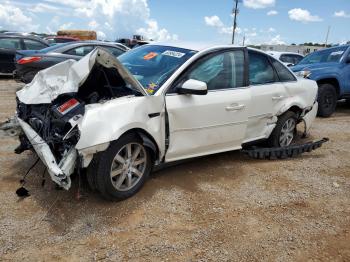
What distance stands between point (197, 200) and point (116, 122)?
1.23 metres

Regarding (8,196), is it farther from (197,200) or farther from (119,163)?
(197,200)

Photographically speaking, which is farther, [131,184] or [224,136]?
[224,136]

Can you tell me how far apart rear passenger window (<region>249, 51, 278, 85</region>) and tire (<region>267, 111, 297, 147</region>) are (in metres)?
0.62

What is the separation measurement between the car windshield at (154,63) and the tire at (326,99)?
545 cm

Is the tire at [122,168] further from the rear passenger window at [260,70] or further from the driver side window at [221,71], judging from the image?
the rear passenger window at [260,70]

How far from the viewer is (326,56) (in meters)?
9.38

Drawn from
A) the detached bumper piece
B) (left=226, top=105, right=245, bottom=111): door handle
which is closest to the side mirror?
(left=226, top=105, right=245, bottom=111): door handle

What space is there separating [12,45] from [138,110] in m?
10.2

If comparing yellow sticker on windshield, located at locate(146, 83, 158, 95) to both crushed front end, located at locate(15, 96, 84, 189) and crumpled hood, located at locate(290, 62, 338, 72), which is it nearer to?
crushed front end, located at locate(15, 96, 84, 189)

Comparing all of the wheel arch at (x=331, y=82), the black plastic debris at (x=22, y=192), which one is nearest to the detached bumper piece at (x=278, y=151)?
the black plastic debris at (x=22, y=192)

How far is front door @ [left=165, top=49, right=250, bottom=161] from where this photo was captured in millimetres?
3832

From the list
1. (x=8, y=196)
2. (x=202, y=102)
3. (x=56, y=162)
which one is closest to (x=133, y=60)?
(x=202, y=102)

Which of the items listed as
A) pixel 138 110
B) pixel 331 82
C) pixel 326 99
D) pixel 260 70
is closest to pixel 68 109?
pixel 138 110

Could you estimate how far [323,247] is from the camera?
10.1 feet
